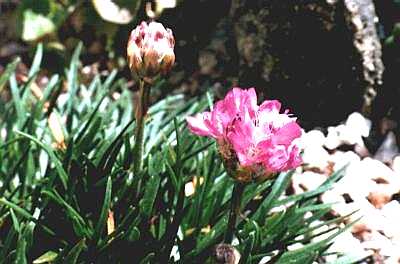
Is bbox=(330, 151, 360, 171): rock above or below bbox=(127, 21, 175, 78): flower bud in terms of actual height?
below

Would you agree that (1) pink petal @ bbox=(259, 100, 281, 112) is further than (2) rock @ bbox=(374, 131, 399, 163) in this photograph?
No

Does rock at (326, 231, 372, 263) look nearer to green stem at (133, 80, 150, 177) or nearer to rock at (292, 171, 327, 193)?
rock at (292, 171, 327, 193)

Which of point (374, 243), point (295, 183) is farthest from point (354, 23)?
point (374, 243)

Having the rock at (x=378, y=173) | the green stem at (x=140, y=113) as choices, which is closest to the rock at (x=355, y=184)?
the rock at (x=378, y=173)

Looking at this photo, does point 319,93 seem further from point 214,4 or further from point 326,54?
point 214,4

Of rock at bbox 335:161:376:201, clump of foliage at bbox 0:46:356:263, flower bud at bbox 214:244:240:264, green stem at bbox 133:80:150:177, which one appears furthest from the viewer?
rock at bbox 335:161:376:201

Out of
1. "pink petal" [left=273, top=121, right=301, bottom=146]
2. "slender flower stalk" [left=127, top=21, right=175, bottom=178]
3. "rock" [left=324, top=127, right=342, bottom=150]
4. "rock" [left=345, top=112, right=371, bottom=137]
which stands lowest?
"rock" [left=324, top=127, right=342, bottom=150]

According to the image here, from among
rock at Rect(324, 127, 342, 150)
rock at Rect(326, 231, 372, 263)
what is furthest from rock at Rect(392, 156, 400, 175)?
rock at Rect(326, 231, 372, 263)
